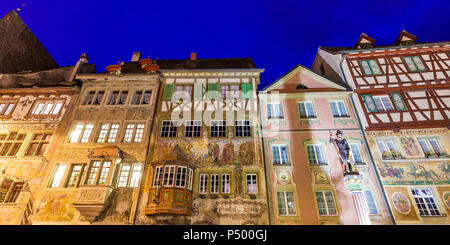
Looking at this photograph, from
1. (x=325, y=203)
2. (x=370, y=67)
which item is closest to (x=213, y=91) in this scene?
(x=325, y=203)

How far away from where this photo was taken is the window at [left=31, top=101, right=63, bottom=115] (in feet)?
55.9

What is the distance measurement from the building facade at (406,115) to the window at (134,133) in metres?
15.1

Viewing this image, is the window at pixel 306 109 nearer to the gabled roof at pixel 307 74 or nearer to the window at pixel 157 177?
the gabled roof at pixel 307 74

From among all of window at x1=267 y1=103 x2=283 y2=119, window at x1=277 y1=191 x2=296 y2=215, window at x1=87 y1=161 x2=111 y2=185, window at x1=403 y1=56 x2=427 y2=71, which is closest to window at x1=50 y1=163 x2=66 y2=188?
window at x1=87 y1=161 x2=111 y2=185

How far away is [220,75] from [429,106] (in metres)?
14.6

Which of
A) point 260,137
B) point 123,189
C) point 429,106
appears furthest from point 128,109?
point 429,106

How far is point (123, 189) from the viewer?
1399cm

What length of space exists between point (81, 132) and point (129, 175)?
5037 millimetres

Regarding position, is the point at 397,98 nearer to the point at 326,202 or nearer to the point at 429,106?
the point at 429,106

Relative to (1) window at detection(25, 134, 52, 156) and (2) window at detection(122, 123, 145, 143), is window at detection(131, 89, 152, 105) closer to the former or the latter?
(2) window at detection(122, 123, 145, 143)

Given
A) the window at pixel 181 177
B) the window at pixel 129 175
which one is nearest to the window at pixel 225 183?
the window at pixel 181 177

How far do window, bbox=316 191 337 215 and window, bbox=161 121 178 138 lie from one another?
9934mm

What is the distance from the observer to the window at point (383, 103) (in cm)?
1597

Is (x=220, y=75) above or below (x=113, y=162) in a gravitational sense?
above
